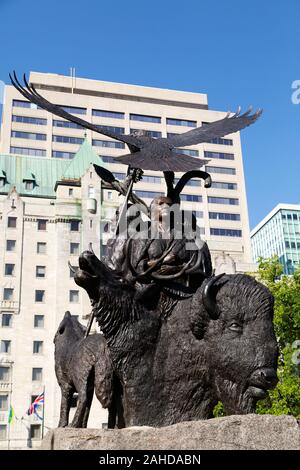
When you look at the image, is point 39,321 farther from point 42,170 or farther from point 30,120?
point 30,120

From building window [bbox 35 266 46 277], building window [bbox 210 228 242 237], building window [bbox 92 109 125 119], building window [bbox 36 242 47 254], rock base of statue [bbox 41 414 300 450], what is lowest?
rock base of statue [bbox 41 414 300 450]

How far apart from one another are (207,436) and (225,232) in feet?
264

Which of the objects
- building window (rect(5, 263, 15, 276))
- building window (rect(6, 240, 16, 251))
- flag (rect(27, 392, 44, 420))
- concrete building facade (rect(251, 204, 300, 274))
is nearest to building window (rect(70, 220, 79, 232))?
building window (rect(6, 240, 16, 251))

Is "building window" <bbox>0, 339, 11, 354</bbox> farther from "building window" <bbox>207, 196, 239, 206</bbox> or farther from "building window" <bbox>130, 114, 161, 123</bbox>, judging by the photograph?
"building window" <bbox>130, 114, 161, 123</bbox>

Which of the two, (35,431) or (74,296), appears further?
(74,296)

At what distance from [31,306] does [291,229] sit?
8427 cm

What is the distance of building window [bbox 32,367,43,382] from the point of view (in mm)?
54981

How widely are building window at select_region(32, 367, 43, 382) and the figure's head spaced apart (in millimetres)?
49542

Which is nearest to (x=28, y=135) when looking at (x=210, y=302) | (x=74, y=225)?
(x=74, y=225)

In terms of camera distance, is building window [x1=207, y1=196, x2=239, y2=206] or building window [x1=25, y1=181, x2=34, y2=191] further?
building window [x1=207, y1=196, x2=239, y2=206]

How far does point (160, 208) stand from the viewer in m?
8.70

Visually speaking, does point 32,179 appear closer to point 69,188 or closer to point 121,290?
point 69,188

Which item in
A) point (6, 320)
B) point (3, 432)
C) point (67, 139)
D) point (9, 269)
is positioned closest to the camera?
point (3, 432)

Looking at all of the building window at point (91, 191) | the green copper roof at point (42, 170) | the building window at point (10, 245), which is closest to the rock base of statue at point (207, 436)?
the building window at point (10, 245)
